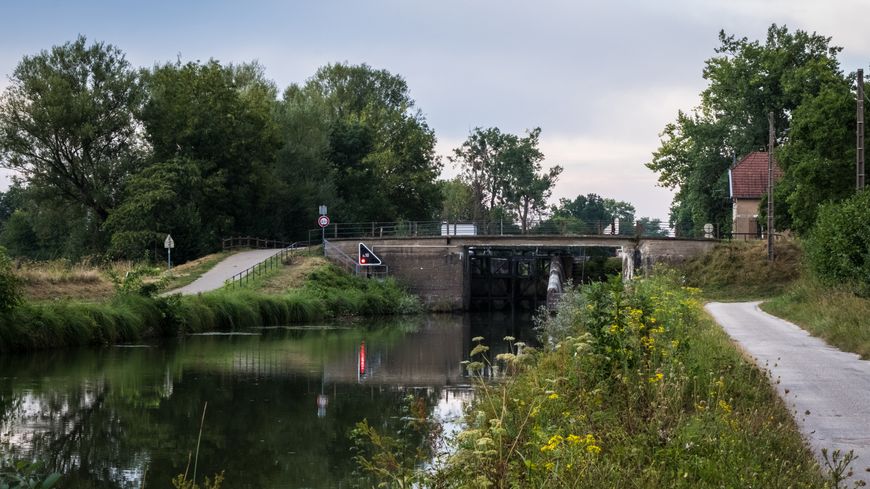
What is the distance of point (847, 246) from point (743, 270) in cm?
2269

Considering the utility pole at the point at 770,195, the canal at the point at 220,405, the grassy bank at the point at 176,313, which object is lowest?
the canal at the point at 220,405

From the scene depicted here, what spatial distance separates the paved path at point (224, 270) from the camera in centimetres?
4694

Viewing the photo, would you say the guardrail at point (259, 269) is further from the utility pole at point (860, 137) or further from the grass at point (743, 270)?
the utility pole at point (860, 137)

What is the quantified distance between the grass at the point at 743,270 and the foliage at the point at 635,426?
119 feet

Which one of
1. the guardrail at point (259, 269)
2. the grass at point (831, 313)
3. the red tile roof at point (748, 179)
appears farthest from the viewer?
the red tile roof at point (748, 179)

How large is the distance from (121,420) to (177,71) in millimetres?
49290

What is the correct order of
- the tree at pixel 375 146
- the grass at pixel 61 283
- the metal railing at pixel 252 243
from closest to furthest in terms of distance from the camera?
the grass at pixel 61 283
the metal railing at pixel 252 243
the tree at pixel 375 146

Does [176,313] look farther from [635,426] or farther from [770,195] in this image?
[770,195]

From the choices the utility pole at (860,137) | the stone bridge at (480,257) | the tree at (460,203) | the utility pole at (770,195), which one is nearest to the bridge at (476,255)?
the stone bridge at (480,257)

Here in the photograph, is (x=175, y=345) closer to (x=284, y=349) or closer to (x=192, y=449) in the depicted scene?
(x=284, y=349)

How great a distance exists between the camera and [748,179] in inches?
2448

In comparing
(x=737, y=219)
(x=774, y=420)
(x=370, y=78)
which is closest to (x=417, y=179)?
(x=370, y=78)

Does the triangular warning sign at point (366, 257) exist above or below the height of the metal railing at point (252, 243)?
below

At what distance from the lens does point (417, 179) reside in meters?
78.9
